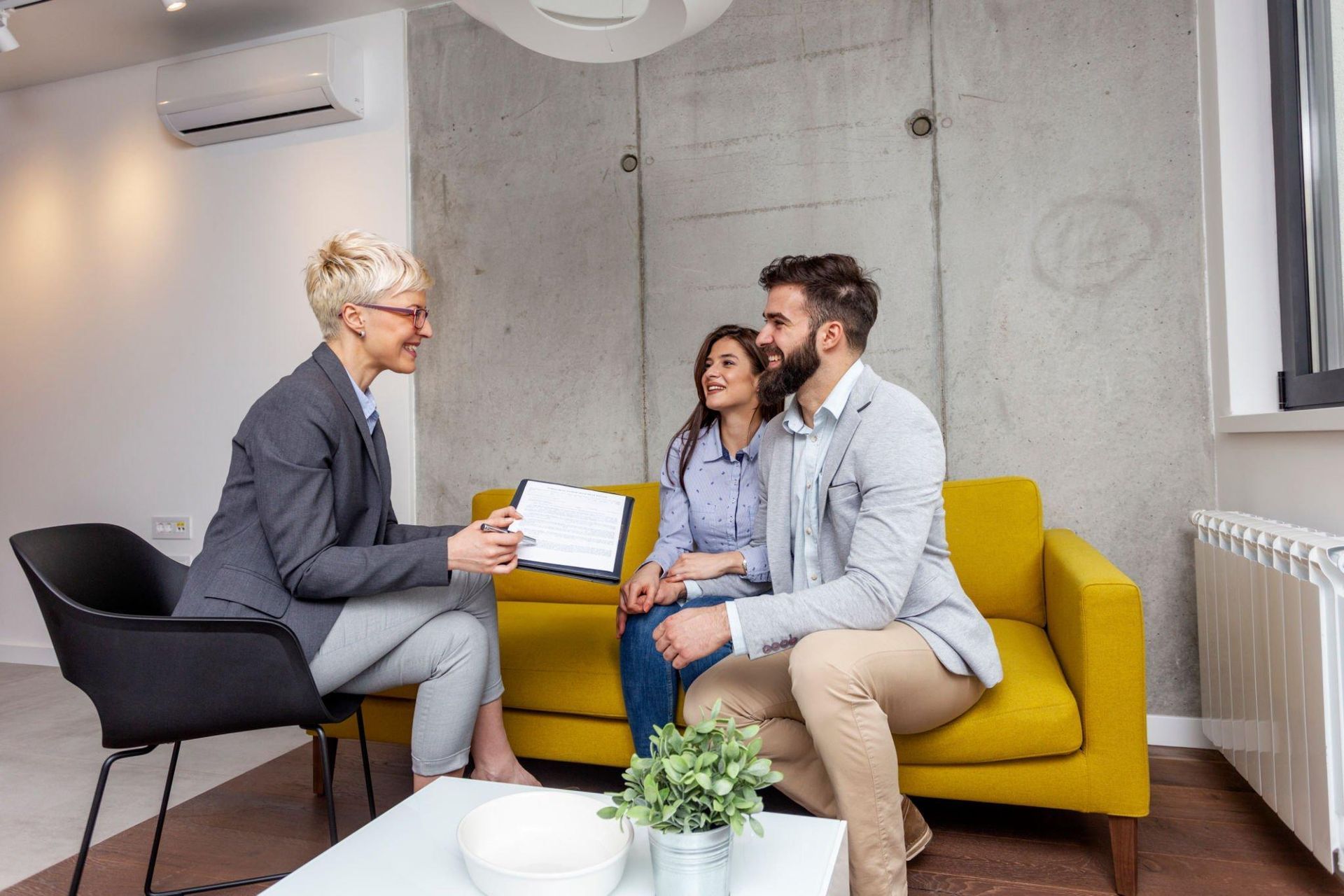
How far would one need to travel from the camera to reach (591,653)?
2371 mm

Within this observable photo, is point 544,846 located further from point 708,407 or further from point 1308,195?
point 1308,195

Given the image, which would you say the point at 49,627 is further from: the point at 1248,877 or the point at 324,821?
the point at 1248,877

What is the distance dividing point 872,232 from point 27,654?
177 inches

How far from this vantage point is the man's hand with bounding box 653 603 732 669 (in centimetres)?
173

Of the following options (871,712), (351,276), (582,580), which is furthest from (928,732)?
(351,276)

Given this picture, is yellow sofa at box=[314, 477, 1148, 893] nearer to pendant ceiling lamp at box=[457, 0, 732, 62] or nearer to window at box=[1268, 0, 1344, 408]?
window at box=[1268, 0, 1344, 408]

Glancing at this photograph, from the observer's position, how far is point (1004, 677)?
1985 mm

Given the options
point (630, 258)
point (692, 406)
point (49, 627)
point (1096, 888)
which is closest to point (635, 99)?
point (630, 258)

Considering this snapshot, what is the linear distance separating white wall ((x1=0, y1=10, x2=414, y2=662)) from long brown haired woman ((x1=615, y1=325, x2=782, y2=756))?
1559mm

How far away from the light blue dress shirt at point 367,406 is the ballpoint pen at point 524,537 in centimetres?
34

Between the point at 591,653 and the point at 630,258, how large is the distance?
1644 mm

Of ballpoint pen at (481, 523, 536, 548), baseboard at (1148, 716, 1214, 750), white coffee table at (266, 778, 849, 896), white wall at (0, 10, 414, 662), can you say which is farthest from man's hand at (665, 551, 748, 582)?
white wall at (0, 10, 414, 662)

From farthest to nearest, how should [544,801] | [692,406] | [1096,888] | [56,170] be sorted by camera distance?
[56,170] → [692,406] → [1096,888] → [544,801]

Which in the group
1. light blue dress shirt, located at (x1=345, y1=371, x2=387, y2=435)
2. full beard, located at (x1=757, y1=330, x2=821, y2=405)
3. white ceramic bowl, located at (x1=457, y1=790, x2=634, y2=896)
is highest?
full beard, located at (x1=757, y1=330, x2=821, y2=405)
